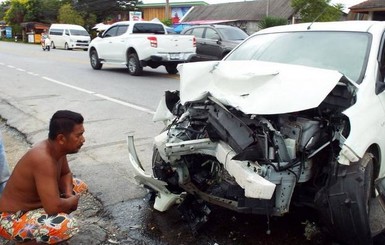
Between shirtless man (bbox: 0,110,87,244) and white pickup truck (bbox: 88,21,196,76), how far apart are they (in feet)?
35.4

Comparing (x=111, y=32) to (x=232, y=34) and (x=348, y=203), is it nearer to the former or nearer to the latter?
(x=232, y=34)

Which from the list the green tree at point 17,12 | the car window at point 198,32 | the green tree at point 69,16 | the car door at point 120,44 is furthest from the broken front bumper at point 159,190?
the green tree at point 17,12

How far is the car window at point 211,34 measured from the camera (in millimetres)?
15109

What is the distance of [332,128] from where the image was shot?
10.5 feet

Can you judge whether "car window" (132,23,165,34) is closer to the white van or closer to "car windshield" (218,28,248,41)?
"car windshield" (218,28,248,41)

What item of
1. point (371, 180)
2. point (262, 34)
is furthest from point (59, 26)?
point (371, 180)

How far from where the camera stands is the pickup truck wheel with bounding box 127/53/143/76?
14.3 meters

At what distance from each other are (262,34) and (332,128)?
7.39 ft

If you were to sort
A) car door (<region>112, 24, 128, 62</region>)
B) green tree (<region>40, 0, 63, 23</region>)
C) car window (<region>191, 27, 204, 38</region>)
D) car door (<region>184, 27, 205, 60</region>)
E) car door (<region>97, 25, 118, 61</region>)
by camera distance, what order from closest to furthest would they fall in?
car door (<region>112, 24, 128, 62</region>) → car door (<region>184, 27, 205, 60</region>) → car door (<region>97, 25, 118, 61</region>) → car window (<region>191, 27, 204, 38</region>) → green tree (<region>40, 0, 63, 23</region>)

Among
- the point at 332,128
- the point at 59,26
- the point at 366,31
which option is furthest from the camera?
the point at 59,26

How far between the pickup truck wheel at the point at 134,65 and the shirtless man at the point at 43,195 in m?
11.3

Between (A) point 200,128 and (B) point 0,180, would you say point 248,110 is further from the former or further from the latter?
(B) point 0,180

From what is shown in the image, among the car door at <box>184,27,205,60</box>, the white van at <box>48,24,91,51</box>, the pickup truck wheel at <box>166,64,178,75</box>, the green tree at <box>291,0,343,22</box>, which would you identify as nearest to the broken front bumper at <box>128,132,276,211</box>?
the pickup truck wheel at <box>166,64,178,75</box>

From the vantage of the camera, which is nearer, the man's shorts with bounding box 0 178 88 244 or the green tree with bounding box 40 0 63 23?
the man's shorts with bounding box 0 178 88 244
